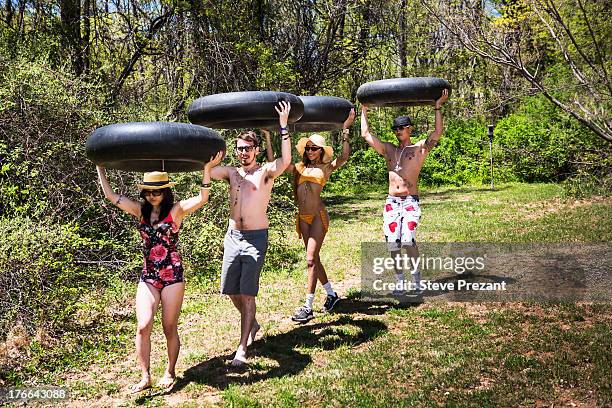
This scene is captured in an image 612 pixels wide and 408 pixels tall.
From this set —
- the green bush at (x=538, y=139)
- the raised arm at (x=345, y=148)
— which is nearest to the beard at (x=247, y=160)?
the raised arm at (x=345, y=148)

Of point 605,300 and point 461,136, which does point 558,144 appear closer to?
point 461,136

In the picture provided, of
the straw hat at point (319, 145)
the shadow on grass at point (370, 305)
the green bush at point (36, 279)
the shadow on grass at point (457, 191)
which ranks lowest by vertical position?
the shadow on grass at point (370, 305)

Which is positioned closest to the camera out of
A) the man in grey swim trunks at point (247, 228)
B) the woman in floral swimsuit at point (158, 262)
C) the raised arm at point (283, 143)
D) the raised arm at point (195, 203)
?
the woman in floral swimsuit at point (158, 262)

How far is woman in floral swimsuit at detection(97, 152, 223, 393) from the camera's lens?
14.7 ft

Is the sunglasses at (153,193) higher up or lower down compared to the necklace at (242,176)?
lower down

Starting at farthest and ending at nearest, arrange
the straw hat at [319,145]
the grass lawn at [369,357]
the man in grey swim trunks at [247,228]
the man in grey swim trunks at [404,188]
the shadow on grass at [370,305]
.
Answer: the man in grey swim trunks at [404,188], the shadow on grass at [370,305], the straw hat at [319,145], the man in grey swim trunks at [247,228], the grass lawn at [369,357]

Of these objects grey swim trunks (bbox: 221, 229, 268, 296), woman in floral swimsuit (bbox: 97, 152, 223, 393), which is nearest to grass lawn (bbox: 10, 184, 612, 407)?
woman in floral swimsuit (bbox: 97, 152, 223, 393)

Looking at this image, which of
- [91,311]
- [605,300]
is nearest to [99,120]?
[91,311]

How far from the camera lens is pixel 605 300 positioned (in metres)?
6.24

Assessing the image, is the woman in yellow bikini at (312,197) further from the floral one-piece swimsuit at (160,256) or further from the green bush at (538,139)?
the green bush at (538,139)

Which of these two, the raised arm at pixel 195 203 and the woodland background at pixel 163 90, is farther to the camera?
the woodland background at pixel 163 90

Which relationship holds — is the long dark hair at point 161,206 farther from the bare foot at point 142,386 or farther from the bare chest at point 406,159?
the bare chest at point 406,159

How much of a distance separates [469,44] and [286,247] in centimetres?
458

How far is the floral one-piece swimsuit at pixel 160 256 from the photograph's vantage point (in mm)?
4520
